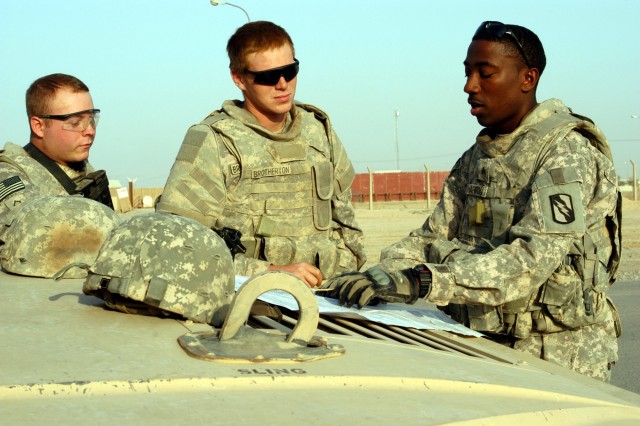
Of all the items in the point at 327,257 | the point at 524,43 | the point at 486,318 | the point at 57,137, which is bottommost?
the point at 486,318

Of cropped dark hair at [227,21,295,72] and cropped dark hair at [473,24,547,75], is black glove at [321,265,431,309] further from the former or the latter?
cropped dark hair at [227,21,295,72]

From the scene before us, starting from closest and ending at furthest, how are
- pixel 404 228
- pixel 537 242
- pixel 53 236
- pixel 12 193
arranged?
pixel 53 236 → pixel 537 242 → pixel 12 193 → pixel 404 228

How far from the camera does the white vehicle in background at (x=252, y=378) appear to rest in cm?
182

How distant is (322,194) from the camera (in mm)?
4539

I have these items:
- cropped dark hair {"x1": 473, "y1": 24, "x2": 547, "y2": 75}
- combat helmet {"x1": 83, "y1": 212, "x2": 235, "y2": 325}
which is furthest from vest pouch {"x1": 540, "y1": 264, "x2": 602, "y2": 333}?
combat helmet {"x1": 83, "y1": 212, "x2": 235, "y2": 325}

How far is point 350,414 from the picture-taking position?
1.85 m

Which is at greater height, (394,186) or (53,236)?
(53,236)

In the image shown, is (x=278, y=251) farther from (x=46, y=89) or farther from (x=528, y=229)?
(x=46, y=89)

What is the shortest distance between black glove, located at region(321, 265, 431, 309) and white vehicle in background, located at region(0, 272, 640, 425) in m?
0.59

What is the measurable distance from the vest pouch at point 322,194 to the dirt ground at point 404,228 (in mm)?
9485

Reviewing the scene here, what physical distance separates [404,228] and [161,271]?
76.8 feet

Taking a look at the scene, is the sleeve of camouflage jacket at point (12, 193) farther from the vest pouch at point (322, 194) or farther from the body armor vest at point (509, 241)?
the body armor vest at point (509, 241)

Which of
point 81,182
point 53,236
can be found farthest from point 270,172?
point 53,236

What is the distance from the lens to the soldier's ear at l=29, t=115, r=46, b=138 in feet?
15.0
